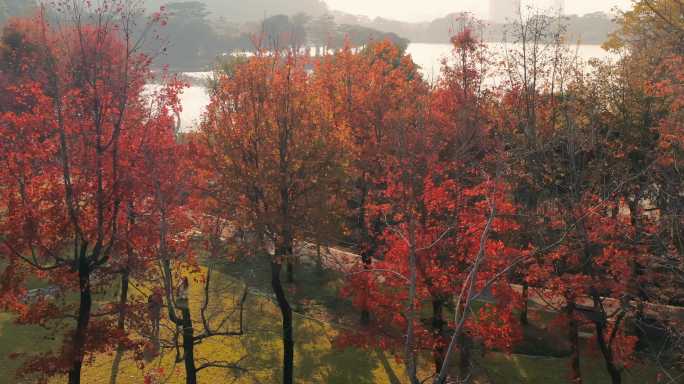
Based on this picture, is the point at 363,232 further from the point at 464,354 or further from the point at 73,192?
the point at 73,192

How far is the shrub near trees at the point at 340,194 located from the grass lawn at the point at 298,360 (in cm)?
116

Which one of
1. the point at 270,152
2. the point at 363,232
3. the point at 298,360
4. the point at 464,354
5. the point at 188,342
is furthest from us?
the point at 363,232

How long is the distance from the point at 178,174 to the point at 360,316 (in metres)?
14.0

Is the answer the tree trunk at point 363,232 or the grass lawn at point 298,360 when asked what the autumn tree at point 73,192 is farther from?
the tree trunk at point 363,232

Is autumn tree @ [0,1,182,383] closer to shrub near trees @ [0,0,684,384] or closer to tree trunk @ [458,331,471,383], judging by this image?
shrub near trees @ [0,0,684,384]

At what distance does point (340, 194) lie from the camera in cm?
2569

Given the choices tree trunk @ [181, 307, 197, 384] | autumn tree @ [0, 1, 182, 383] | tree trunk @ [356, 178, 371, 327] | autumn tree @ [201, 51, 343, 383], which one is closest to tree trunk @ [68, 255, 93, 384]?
autumn tree @ [0, 1, 182, 383]

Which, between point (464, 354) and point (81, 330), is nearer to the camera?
point (81, 330)

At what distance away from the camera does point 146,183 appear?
55.8ft

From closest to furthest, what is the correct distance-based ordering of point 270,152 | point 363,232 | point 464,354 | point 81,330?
1. point 81,330
2. point 464,354
3. point 270,152
4. point 363,232

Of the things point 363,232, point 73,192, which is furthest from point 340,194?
point 73,192

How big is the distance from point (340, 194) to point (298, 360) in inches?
317

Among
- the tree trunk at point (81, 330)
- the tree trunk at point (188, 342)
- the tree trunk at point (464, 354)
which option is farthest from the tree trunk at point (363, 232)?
the tree trunk at point (81, 330)

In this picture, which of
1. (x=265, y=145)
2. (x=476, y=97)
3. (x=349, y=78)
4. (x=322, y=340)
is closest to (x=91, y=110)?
(x=265, y=145)
